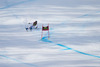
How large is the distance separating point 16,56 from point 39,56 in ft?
0.40

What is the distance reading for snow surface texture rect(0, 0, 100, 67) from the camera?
0.94m

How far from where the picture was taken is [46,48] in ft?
3.29

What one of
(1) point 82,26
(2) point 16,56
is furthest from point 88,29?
(2) point 16,56

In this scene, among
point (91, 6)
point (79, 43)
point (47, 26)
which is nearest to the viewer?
point (79, 43)

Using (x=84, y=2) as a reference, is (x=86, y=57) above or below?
below

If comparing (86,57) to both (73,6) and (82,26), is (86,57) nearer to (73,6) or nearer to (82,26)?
(82,26)

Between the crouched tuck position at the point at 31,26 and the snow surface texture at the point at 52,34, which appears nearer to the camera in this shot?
the snow surface texture at the point at 52,34

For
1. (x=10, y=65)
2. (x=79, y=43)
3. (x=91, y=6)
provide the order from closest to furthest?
1. (x=10, y=65)
2. (x=79, y=43)
3. (x=91, y=6)

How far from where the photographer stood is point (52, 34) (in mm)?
1105

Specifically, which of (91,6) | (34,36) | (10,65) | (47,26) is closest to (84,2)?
(91,6)

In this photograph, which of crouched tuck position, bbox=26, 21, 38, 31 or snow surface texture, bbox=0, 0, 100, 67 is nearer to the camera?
snow surface texture, bbox=0, 0, 100, 67

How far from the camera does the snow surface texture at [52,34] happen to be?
94 centimetres

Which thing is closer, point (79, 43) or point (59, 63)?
point (59, 63)

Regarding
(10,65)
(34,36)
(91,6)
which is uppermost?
(91,6)
